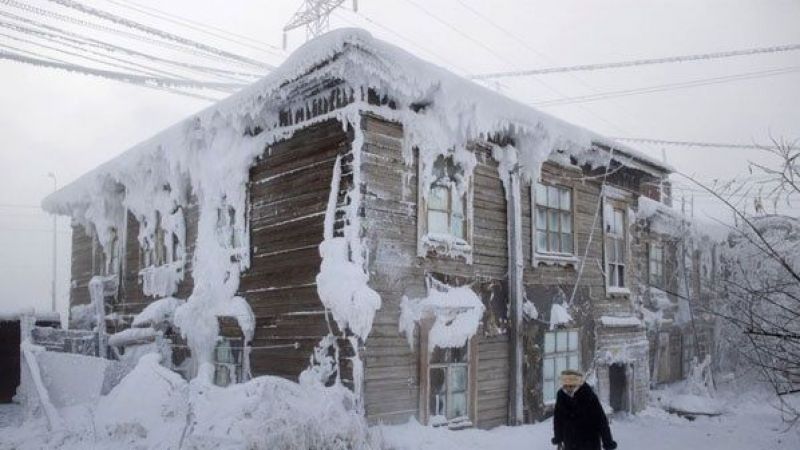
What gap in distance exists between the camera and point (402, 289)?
388 inches

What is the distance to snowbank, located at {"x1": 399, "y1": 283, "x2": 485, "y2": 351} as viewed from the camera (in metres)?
9.79

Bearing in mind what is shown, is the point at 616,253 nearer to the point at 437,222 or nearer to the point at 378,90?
the point at 437,222

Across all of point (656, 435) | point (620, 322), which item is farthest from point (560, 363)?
point (620, 322)

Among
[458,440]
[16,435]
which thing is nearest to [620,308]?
[458,440]

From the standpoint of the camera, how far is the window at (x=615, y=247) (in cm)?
1546

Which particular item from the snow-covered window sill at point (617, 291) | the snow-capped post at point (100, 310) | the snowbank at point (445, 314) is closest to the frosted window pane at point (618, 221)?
the snow-covered window sill at point (617, 291)

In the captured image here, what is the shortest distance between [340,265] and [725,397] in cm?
1677

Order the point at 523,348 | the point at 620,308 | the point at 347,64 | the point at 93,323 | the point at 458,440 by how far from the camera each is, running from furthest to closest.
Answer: the point at 93,323, the point at 620,308, the point at 523,348, the point at 458,440, the point at 347,64

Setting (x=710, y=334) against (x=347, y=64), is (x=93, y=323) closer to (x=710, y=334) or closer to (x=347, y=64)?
(x=347, y=64)

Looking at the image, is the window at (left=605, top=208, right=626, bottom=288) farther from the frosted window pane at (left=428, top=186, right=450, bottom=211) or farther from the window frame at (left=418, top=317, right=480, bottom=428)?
the frosted window pane at (left=428, top=186, right=450, bottom=211)

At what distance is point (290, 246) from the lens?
34.0 feet

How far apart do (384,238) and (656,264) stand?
16877 mm

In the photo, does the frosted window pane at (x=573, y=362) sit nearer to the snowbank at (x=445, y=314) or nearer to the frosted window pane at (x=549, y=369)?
the frosted window pane at (x=549, y=369)

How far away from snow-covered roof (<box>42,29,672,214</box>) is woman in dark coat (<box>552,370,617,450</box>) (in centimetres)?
499
